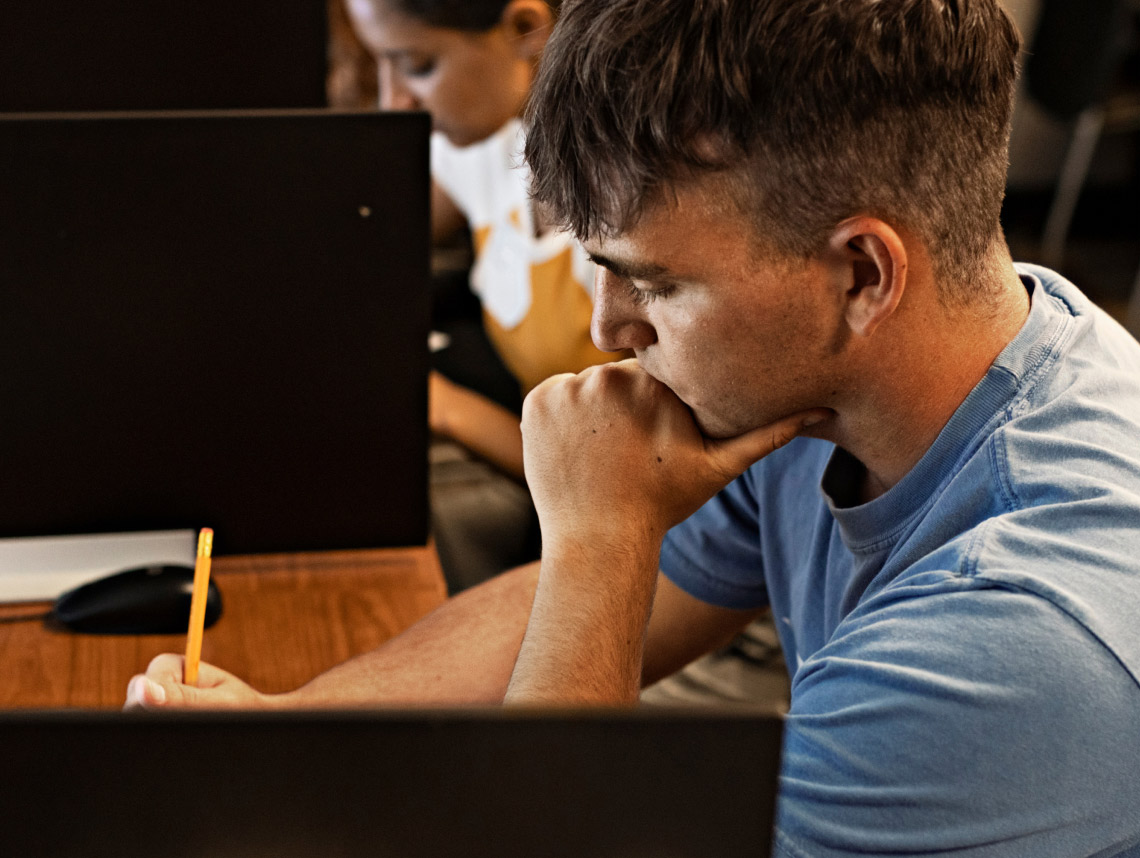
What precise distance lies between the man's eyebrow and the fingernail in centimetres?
43

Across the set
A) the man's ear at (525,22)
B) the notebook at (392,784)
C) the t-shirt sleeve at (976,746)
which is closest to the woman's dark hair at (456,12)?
the man's ear at (525,22)

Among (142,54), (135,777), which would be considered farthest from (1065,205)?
(135,777)

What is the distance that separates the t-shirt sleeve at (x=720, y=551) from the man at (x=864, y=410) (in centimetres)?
17

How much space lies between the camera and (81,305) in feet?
3.38

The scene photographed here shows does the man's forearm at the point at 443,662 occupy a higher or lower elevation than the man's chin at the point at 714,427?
lower

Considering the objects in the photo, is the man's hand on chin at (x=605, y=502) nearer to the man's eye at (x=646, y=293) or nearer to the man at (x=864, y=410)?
the man at (x=864, y=410)

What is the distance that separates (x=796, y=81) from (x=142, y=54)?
0.86 m

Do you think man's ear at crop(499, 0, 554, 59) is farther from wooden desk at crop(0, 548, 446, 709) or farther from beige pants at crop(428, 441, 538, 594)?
wooden desk at crop(0, 548, 446, 709)

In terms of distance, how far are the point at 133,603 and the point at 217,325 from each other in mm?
256

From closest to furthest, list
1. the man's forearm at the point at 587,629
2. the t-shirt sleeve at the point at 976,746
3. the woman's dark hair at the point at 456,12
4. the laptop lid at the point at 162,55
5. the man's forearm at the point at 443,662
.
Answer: the t-shirt sleeve at the point at 976,746
the man's forearm at the point at 587,629
the man's forearm at the point at 443,662
the laptop lid at the point at 162,55
the woman's dark hair at the point at 456,12

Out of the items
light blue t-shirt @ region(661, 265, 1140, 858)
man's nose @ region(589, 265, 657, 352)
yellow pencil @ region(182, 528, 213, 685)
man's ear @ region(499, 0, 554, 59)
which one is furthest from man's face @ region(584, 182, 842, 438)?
man's ear @ region(499, 0, 554, 59)

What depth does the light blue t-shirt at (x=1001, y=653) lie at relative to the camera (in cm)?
68

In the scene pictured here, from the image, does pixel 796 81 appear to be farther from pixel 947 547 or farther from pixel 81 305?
pixel 81 305

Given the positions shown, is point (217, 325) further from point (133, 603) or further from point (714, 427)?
point (714, 427)
